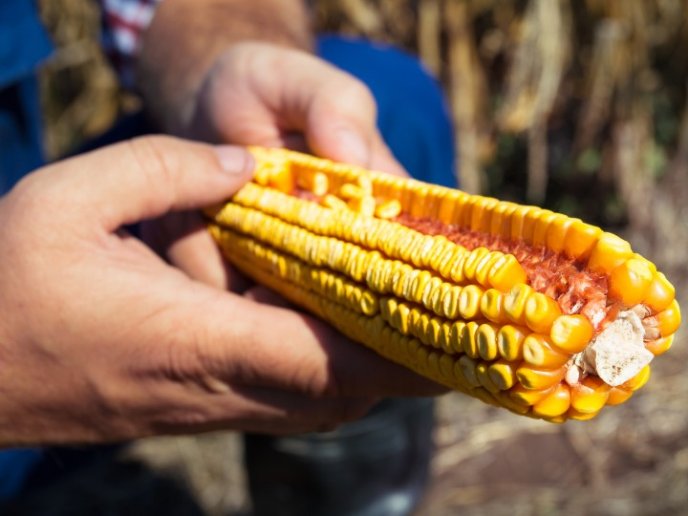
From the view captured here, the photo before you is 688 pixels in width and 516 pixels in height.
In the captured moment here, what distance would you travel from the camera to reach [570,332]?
773 millimetres

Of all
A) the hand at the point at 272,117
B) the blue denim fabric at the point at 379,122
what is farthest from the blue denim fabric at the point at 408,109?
the hand at the point at 272,117

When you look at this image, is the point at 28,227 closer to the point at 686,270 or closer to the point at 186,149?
the point at 186,149

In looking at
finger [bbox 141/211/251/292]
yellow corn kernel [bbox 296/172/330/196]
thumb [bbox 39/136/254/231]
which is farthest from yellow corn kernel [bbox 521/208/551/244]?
finger [bbox 141/211/251/292]

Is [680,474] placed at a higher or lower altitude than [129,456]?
higher

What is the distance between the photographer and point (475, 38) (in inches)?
137

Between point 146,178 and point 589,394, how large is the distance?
0.75m

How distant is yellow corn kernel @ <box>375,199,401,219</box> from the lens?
3.62ft

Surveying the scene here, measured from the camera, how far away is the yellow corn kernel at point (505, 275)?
832mm

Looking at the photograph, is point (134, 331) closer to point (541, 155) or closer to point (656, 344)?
point (656, 344)

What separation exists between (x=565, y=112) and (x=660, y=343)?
118 inches

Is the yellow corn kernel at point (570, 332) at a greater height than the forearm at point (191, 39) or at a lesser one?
greater

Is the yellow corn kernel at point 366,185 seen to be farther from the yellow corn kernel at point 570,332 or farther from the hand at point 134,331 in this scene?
the yellow corn kernel at point 570,332

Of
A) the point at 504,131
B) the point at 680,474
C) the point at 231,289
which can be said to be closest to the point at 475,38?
the point at 504,131

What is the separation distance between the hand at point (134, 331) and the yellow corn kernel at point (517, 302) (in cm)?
37
